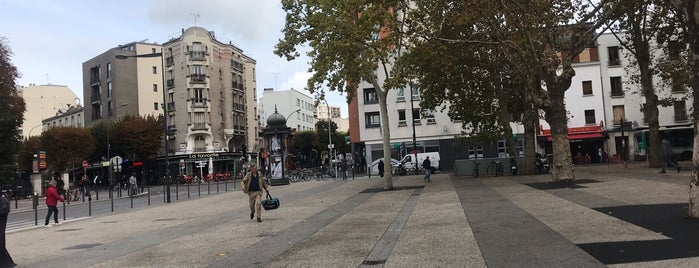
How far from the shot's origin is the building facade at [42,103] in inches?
3807

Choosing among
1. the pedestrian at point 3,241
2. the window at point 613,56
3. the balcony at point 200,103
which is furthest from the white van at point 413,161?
the pedestrian at point 3,241

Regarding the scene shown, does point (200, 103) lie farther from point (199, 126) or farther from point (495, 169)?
point (495, 169)

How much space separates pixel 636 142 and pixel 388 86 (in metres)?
35.9

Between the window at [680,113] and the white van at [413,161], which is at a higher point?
the window at [680,113]

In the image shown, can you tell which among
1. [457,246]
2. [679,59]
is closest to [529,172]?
[679,59]

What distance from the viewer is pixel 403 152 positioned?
55.1 metres

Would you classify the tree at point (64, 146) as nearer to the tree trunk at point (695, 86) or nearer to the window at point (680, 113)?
the tree trunk at point (695, 86)

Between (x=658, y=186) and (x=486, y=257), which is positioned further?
(x=658, y=186)

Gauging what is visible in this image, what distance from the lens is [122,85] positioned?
250ft

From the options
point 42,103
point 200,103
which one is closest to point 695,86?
point 200,103

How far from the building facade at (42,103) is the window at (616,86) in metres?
87.8

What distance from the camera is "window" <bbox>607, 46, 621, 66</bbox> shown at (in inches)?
1993

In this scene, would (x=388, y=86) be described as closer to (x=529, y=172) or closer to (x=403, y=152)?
(x=529, y=172)

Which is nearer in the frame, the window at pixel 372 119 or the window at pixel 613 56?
the window at pixel 613 56
